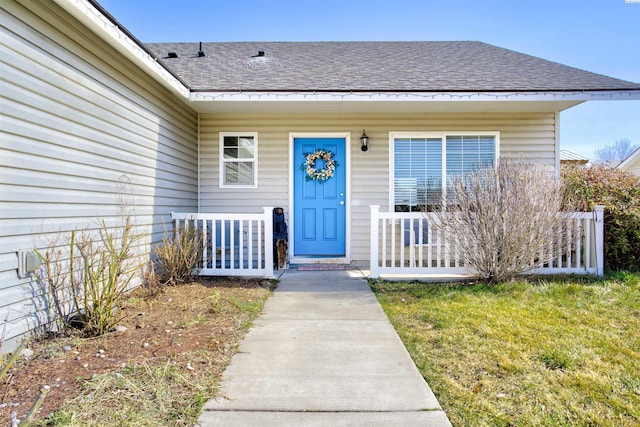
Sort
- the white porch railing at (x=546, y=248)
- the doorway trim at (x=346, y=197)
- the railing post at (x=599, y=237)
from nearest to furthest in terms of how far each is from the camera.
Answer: the white porch railing at (x=546, y=248) → the railing post at (x=599, y=237) → the doorway trim at (x=346, y=197)

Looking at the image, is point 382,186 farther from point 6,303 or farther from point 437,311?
point 6,303

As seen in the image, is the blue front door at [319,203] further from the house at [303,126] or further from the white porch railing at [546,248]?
the white porch railing at [546,248]

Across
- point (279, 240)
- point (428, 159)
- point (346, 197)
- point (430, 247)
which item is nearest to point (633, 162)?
point (428, 159)

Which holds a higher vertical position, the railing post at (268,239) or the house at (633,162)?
the house at (633,162)

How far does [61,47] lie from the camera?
10.2ft

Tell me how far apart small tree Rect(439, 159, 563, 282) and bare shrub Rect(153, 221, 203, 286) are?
341 centimetres

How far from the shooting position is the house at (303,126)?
155 inches

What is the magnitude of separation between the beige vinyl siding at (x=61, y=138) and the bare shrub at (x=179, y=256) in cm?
31

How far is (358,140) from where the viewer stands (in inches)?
250

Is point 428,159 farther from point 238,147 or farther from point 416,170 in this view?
point 238,147

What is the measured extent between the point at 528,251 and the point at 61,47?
532cm

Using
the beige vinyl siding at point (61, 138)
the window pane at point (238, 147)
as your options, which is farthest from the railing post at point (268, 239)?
the window pane at point (238, 147)

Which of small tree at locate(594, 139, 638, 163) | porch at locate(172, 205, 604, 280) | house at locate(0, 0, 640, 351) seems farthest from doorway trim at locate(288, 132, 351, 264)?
small tree at locate(594, 139, 638, 163)

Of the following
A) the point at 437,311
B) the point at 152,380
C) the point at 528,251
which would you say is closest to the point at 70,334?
the point at 152,380
